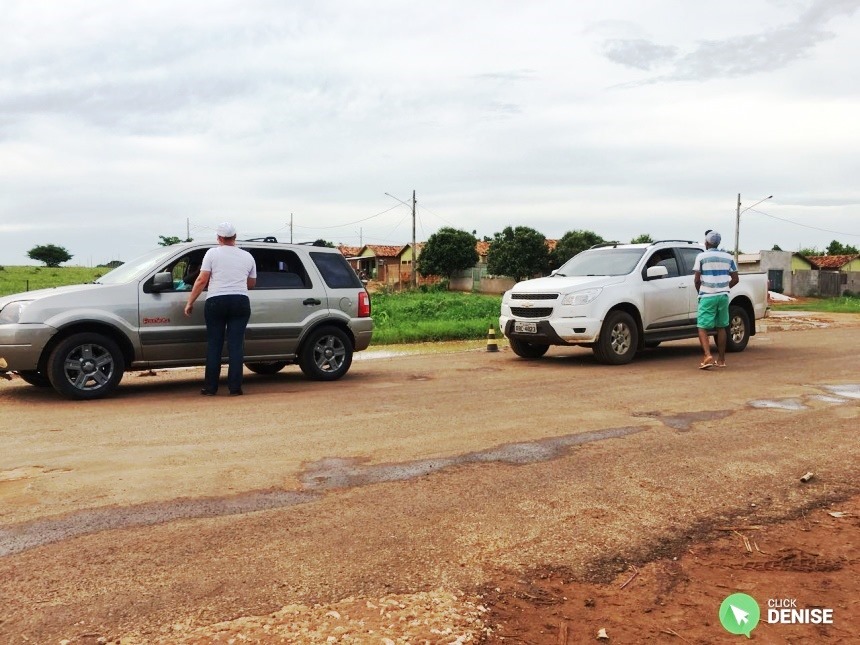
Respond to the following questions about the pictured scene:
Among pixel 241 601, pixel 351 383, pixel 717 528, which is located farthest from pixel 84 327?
pixel 717 528

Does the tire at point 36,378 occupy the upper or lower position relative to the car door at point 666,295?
lower

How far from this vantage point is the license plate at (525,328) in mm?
12070

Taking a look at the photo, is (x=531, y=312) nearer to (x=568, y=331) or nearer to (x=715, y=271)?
(x=568, y=331)

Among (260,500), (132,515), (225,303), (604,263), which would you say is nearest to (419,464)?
(260,500)

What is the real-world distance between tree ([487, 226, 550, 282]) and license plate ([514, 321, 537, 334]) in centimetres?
5143

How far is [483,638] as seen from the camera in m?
3.14

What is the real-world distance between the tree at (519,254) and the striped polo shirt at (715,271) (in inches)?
2047

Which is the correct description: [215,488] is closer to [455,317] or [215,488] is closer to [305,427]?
[305,427]

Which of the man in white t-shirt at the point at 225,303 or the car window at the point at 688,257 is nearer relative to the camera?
the man in white t-shirt at the point at 225,303

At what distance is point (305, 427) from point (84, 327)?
324 centimetres

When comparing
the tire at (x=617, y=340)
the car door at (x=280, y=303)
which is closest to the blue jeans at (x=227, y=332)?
the car door at (x=280, y=303)

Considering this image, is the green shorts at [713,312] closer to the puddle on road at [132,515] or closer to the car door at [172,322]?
the car door at [172,322]

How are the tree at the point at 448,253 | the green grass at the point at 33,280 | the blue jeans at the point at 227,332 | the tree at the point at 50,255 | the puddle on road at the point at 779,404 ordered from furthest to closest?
the tree at the point at 50,255, the tree at the point at 448,253, the green grass at the point at 33,280, the blue jeans at the point at 227,332, the puddle on road at the point at 779,404

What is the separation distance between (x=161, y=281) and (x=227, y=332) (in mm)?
948
